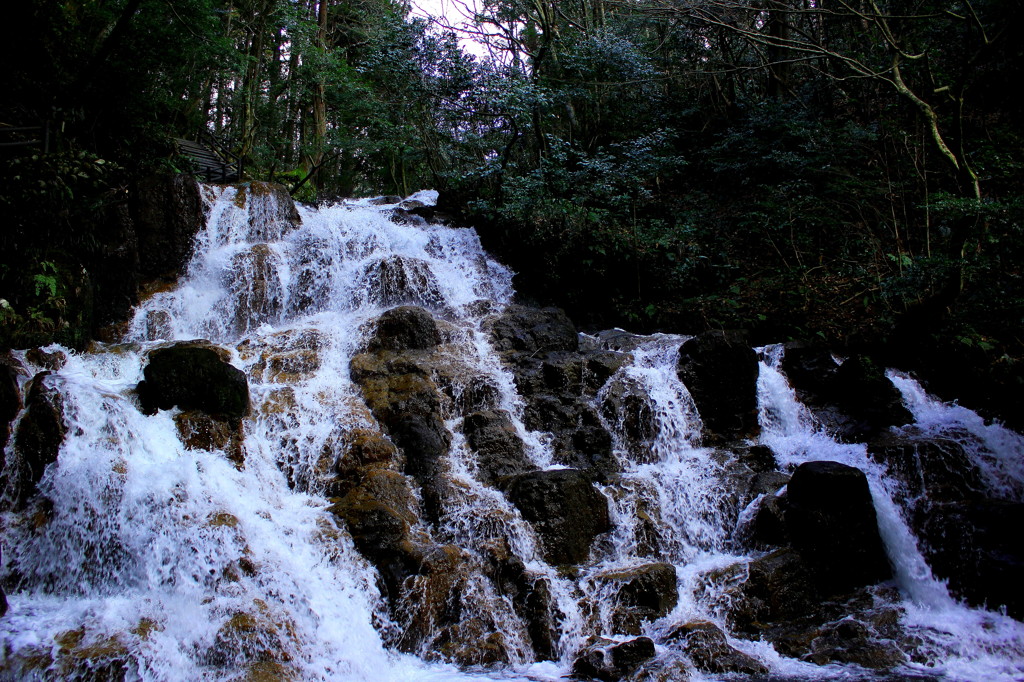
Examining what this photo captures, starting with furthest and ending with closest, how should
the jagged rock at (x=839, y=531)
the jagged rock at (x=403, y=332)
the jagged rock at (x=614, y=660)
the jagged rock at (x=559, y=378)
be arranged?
the jagged rock at (x=403, y=332), the jagged rock at (x=559, y=378), the jagged rock at (x=839, y=531), the jagged rock at (x=614, y=660)

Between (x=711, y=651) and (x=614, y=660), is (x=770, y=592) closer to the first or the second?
(x=711, y=651)

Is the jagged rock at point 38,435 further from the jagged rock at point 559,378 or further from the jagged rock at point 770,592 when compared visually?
the jagged rock at point 770,592

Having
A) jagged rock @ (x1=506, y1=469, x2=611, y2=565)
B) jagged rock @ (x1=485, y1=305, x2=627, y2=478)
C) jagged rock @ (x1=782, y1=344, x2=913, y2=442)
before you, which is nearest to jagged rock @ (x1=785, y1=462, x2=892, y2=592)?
jagged rock @ (x1=782, y1=344, x2=913, y2=442)

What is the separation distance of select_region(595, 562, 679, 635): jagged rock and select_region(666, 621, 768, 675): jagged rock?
35 cm

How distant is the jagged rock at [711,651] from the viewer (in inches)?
198

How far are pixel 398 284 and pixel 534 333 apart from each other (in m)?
3.20

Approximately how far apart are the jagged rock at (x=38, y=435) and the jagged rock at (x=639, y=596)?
555 centimetres

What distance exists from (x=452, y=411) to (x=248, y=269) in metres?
5.58

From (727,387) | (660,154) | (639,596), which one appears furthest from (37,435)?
(660,154)

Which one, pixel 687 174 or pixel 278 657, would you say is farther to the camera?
pixel 687 174

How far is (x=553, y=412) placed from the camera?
8.38 m

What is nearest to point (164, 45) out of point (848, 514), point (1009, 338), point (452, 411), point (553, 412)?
point (452, 411)

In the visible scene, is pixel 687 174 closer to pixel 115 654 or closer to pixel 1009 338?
pixel 1009 338

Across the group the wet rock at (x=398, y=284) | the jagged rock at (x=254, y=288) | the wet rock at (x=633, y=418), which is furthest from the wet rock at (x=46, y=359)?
the wet rock at (x=633, y=418)
